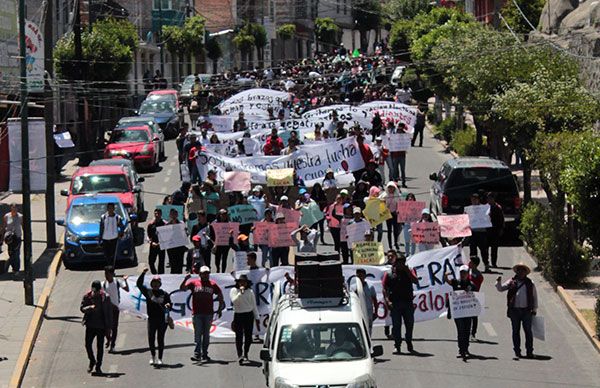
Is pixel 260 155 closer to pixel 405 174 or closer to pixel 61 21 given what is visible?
pixel 405 174

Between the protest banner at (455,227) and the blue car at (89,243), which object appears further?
the blue car at (89,243)

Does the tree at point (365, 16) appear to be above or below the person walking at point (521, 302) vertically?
above

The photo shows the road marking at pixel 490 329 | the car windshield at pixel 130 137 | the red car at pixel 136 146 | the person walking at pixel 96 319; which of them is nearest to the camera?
the person walking at pixel 96 319

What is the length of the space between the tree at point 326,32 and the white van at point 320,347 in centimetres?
10104

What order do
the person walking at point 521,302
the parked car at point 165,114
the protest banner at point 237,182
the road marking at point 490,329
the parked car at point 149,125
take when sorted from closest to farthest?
the person walking at point 521,302 < the road marking at point 490,329 < the protest banner at point 237,182 < the parked car at point 149,125 < the parked car at point 165,114

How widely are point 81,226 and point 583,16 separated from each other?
18.8 metres

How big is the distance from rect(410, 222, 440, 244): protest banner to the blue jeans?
244 inches

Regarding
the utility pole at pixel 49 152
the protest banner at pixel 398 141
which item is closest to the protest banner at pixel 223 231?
the utility pole at pixel 49 152

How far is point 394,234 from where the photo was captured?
95.0 feet

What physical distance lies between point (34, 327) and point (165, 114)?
3197 cm

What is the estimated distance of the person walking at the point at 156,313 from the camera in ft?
67.1

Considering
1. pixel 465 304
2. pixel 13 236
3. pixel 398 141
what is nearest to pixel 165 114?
pixel 398 141

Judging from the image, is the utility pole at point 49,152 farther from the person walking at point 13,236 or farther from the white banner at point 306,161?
the white banner at point 306,161

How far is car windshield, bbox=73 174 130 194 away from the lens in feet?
109
